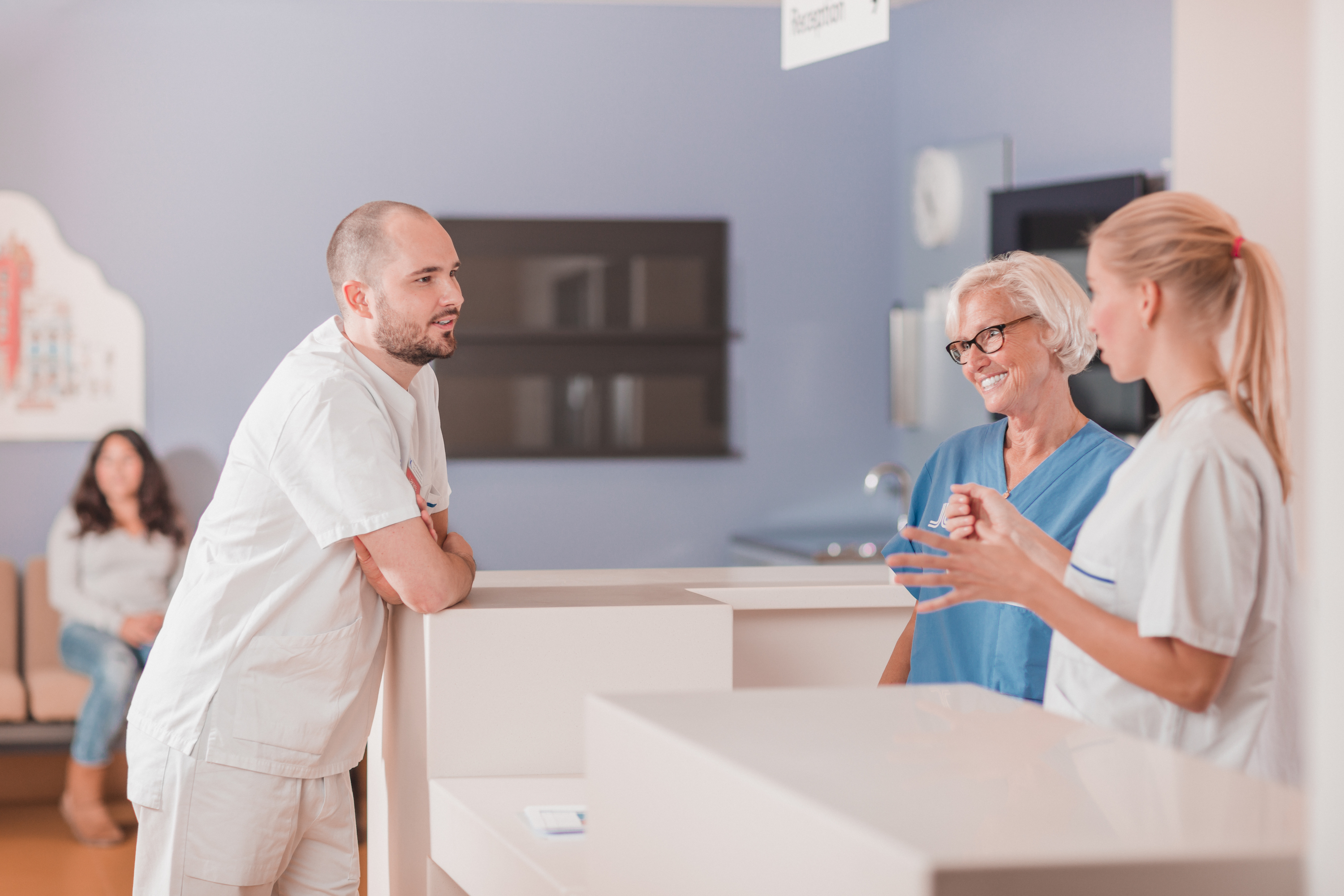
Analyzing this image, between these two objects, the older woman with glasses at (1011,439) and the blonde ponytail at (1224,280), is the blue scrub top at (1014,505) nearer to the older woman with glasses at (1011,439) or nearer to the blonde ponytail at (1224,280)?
the older woman with glasses at (1011,439)

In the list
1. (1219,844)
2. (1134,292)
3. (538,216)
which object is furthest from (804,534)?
(1219,844)

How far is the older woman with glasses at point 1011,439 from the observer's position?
1.88 m

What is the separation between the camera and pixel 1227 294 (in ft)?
3.80

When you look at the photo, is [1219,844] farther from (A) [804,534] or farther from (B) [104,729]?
(A) [804,534]

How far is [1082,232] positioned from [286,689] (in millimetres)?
2740

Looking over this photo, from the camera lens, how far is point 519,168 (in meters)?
5.25

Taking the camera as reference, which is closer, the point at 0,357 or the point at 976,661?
the point at 976,661

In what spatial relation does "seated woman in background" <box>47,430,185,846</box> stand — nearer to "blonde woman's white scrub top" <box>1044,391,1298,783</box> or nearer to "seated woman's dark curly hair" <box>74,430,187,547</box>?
"seated woman's dark curly hair" <box>74,430,187,547</box>

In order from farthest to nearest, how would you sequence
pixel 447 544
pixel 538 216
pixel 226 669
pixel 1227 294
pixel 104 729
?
pixel 538 216 < pixel 104 729 < pixel 447 544 < pixel 226 669 < pixel 1227 294

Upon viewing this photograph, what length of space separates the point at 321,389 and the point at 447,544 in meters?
0.36

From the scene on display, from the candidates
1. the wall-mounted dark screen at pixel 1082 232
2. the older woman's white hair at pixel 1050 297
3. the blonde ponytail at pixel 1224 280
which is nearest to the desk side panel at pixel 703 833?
the blonde ponytail at pixel 1224 280

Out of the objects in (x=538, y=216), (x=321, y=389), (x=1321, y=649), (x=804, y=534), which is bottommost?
(x=804, y=534)

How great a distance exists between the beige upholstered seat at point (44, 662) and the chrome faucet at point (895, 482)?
287 centimetres

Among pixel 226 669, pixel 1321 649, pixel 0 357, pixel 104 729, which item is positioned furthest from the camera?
pixel 0 357
